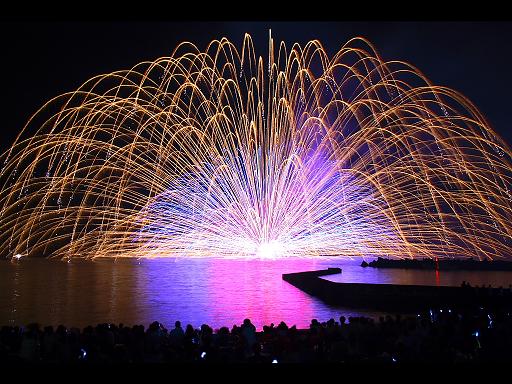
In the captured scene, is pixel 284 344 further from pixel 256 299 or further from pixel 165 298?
pixel 165 298

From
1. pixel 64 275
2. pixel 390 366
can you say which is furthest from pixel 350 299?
pixel 64 275

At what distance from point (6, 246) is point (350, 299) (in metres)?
41.5

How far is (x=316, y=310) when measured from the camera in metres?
15.4

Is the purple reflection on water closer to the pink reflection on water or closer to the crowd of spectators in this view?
the pink reflection on water

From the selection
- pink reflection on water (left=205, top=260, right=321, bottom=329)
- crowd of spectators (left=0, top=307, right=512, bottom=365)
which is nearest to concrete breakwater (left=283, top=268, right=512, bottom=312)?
pink reflection on water (left=205, top=260, right=321, bottom=329)

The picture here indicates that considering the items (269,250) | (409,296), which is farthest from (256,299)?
(269,250)

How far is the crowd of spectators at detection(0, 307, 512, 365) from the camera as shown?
7.44 m

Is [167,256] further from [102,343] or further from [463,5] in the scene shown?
[463,5]

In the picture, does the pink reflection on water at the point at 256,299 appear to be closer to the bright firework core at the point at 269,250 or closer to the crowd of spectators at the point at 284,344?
the crowd of spectators at the point at 284,344

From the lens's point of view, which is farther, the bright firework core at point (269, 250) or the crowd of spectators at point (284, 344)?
the bright firework core at point (269, 250)

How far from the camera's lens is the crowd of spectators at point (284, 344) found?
7441 millimetres

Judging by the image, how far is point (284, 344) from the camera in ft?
27.2

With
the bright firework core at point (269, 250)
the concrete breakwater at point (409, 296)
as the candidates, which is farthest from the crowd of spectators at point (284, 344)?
the bright firework core at point (269, 250)

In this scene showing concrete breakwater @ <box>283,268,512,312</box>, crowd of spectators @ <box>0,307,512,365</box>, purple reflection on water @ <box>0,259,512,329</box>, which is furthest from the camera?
concrete breakwater @ <box>283,268,512,312</box>
